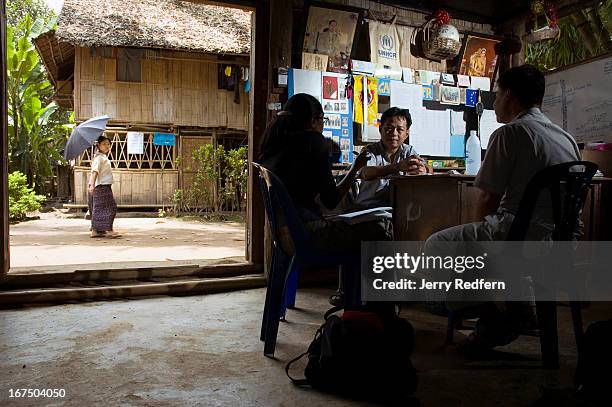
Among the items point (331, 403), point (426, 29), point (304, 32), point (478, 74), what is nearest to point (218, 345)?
point (331, 403)

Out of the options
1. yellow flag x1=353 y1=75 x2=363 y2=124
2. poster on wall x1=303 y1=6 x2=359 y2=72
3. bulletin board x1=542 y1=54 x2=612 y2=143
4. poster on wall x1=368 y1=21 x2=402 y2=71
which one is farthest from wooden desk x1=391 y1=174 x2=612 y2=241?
poster on wall x1=368 y1=21 x2=402 y2=71

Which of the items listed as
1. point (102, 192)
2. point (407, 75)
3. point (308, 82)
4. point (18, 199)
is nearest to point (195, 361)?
point (308, 82)

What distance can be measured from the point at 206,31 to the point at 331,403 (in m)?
12.2

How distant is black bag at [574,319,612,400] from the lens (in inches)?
68.4

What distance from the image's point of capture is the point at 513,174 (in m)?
2.37

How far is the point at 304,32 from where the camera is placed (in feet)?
15.3

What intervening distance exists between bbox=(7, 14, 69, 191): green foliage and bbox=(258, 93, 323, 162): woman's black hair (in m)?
11.7

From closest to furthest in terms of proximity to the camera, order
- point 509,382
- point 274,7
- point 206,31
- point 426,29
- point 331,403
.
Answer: point 331,403
point 509,382
point 274,7
point 426,29
point 206,31

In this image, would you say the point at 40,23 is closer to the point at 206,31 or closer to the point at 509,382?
the point at 206,31

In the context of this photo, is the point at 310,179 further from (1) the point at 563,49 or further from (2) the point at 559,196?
(1) the point at 563,49

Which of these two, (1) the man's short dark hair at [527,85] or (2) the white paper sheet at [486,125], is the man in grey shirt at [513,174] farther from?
(2) the white paper sheet at [486,125]

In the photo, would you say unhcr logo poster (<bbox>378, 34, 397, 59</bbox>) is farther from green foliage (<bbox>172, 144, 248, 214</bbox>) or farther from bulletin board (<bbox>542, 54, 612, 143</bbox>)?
green foliage (<bbox>172, 144, 248, 214</bbox>)

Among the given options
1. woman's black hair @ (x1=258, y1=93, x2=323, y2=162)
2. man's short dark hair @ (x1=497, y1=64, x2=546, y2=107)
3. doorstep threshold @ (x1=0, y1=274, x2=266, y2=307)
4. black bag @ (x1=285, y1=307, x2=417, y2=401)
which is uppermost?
man's short dark hair @ (x1=497, y1=64, x2=546, y2=107)

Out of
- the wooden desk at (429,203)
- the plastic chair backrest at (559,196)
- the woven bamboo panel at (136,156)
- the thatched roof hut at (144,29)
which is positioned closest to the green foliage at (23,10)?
the thatched roof hut at (144,29)
